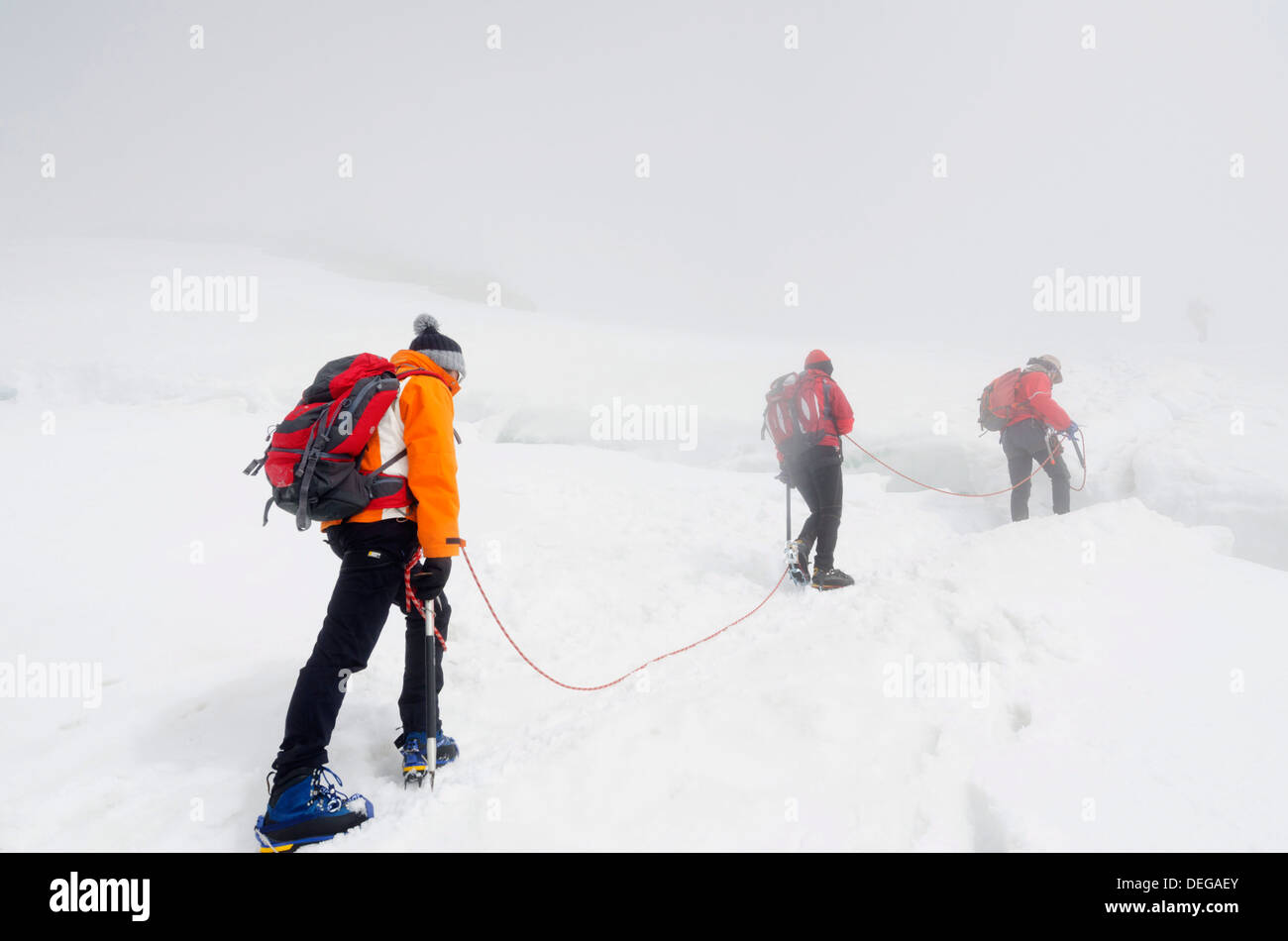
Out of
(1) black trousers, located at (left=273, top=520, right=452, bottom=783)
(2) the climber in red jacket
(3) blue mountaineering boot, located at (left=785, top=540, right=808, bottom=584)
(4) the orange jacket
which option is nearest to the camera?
(1) black trousers, located at (left=273, top=520, right=452, bottom=783)

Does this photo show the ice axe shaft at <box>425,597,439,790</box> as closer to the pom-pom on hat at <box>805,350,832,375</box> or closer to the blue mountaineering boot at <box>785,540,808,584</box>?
the blue mountaineering boot at <box>785,540,808,584</box>

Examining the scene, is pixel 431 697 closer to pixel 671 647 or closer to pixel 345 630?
pixel 345 630

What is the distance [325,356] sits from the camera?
13.1 metres

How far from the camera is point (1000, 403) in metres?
8.15

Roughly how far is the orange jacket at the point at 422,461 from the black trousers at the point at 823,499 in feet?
12.7

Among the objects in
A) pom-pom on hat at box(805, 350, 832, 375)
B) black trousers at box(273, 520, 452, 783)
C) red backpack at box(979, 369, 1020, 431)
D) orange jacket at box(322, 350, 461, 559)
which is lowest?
black trousers at box(273, 520, 452, 783)

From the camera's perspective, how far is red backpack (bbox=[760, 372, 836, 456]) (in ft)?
18.8

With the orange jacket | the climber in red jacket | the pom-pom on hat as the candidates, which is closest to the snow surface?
the climber in red jacket

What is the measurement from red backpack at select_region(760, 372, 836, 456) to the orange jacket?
3.83 m

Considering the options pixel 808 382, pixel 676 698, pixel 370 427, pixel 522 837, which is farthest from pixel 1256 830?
pixel 808 382

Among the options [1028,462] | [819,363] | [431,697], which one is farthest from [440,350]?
[1028,462]

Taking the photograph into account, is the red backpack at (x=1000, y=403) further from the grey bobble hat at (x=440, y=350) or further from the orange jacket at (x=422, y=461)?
the orange jacket at (x=422, y=461)

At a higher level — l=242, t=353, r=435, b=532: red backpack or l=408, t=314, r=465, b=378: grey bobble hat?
l=408, t=314, r=465, b=378: grey bobble hat

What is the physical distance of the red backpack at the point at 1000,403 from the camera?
8028 mm
